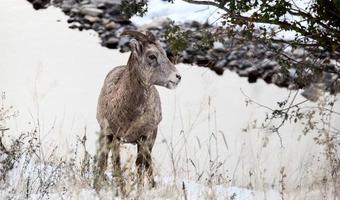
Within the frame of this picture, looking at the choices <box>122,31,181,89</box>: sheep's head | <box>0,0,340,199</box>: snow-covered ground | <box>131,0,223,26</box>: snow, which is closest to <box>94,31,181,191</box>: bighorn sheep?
<box>122,31,181,89</box>: sheep's head

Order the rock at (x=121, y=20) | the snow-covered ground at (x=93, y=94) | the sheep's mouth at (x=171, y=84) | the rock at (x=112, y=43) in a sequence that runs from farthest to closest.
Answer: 1. the rock at (x=121, y=20)
2. the rock at (x=112, y=43)
3. the snow-covered ground at (x=93, y=94)
4. the sheep's mouth at (x=171, y=84)

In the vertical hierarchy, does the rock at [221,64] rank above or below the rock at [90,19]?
below

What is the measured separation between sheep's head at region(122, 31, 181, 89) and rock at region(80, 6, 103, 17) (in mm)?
3095

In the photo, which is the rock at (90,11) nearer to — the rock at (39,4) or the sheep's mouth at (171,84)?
the rock at (39,4)

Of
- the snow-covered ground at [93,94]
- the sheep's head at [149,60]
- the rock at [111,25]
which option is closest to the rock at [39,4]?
the snow-covered ground at [93,94]

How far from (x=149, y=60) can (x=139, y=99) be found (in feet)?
0.81

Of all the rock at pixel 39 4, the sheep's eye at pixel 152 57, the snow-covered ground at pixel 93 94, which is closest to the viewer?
the sheep's eye at pixel 152 57

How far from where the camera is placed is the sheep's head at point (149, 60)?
13.5ft

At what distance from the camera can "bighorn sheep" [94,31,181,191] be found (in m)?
4.13

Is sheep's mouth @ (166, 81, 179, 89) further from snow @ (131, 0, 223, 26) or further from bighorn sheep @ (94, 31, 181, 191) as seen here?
snow @ (131, 0, 223, 26)

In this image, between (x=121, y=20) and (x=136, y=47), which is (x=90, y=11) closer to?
(x=121, y=20)

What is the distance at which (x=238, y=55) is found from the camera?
696 cm

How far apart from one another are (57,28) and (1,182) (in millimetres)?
3605

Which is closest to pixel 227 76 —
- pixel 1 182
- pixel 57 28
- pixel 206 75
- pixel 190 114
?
pixel 206 75
